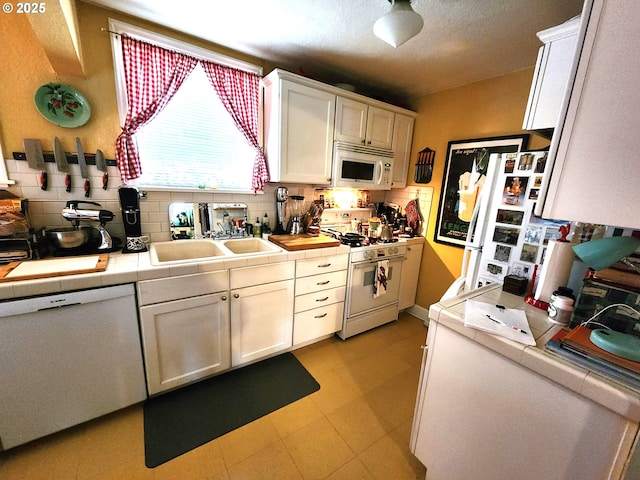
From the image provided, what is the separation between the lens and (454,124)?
2.59 meters

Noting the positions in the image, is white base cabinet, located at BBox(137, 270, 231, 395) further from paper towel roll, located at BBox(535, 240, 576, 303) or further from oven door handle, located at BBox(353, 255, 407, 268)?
paper towel roll, located at BBox(535, 240, 576, 303)

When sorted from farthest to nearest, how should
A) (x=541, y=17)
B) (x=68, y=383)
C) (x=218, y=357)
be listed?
(x=218, y=357) < (x=541, y=17) < (x=68, y=383)

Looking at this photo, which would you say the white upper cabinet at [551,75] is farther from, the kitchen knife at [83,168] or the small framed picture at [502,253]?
the kitchen knife at [83,168]

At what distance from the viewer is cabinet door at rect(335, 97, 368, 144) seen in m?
2.37

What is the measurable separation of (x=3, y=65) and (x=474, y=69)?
3.23 metres

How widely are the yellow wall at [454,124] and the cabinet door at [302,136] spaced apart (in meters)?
1.18

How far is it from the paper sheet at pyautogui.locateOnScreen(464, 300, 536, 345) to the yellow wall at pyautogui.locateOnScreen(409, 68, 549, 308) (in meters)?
1.60

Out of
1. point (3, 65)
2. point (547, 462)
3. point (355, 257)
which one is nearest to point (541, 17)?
point (355, 257)

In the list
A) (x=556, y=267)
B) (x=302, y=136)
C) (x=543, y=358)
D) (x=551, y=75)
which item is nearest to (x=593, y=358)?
(x=543, y=358)

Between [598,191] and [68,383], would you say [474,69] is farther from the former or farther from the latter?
[68,383]

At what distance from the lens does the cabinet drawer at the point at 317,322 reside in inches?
86.1

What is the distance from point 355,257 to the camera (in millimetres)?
2328

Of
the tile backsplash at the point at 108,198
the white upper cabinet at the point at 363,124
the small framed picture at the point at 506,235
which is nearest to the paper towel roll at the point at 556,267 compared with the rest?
the small framed picture at the point at 506,235

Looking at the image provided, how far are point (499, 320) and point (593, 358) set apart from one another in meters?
0.28
